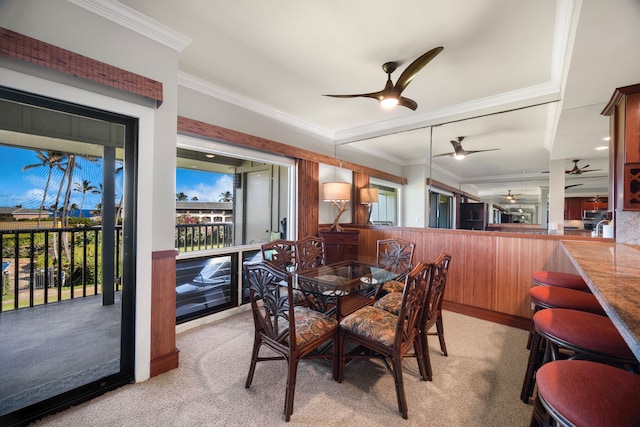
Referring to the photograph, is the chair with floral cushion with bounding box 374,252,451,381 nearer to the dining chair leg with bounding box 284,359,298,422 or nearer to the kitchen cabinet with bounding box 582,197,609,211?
the dining chair leg with bounding box 284,359,298,422

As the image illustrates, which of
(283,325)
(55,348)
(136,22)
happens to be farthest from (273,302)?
→ (136,22)

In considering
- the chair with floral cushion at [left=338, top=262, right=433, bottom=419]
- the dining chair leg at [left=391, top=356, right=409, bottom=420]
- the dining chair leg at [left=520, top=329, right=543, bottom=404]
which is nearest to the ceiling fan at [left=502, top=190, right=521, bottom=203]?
the dining chair leg at [left=520, top=329, right=543, bottom=404]

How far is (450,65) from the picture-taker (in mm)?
2428

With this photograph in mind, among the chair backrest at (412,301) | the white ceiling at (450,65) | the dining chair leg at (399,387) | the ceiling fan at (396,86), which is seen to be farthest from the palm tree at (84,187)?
the dining chair leg at (399,387)

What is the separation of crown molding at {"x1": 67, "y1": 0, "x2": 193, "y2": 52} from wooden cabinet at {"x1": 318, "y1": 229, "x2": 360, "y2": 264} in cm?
282

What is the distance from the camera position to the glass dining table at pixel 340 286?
2.10 meters

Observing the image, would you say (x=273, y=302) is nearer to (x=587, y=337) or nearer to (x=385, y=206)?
(x=587, y=337)

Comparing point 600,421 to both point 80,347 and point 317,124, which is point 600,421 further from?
point 317,124

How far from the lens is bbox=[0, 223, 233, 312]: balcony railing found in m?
1.79

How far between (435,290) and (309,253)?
1485 millimetres

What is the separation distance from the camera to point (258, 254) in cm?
361

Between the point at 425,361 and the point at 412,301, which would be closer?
the point at 412,301

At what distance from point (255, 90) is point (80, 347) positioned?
287cm

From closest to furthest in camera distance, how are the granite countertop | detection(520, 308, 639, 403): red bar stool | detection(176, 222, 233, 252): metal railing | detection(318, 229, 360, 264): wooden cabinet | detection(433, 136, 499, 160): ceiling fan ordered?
the granite countertop < detection(520, 308, 639, 403): red bar stool < detection(176, 222, 233, 252): metal railing < detection(433, 136, 499, 160): ceiling fan < detection(318, 229, 360, 264): wooden cabinet
